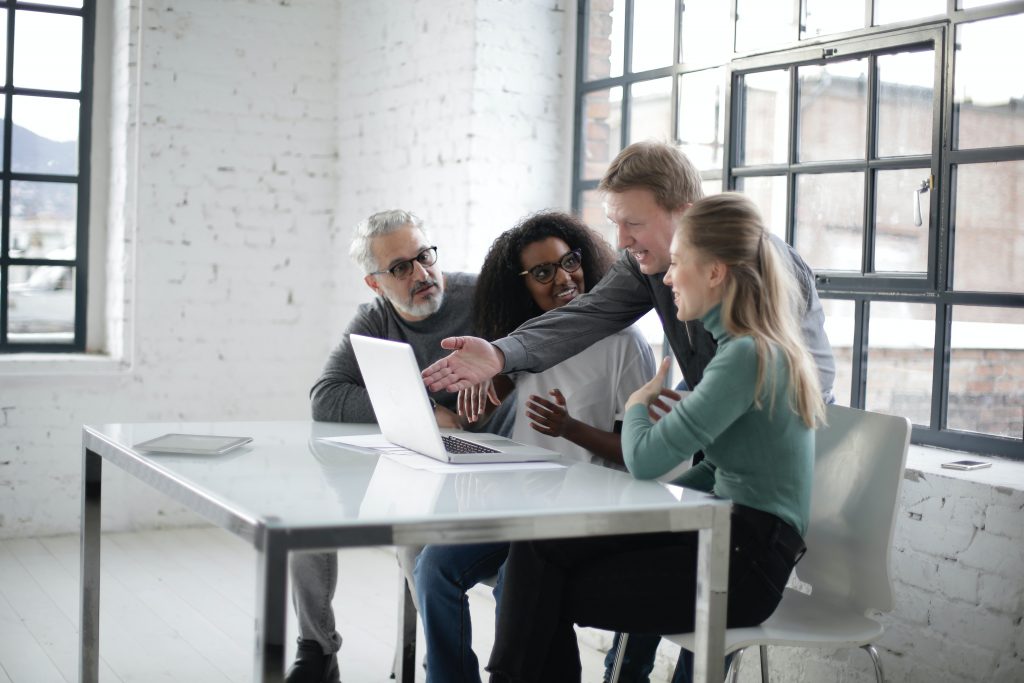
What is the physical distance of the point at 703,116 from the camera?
351cm

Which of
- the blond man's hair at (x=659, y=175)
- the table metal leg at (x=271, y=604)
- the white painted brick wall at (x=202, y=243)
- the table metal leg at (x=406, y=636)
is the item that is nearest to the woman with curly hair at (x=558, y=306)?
the blond man's hair at (x=659, y=175)

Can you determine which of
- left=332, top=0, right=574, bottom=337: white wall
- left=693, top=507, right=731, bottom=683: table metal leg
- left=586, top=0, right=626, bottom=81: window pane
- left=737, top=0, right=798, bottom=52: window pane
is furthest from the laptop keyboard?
left=586, top=0, right=626, bottom=81: window pane

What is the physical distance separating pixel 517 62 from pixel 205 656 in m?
2.23

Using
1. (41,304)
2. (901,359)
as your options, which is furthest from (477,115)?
(41,304)

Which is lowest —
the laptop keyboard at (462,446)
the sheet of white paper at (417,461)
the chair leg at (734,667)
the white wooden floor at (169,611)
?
the white wooden floor at (169,611)

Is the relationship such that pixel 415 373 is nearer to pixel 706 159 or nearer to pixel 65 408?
pixel 706 159

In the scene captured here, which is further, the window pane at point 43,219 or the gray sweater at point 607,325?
the window pane at point 43,219

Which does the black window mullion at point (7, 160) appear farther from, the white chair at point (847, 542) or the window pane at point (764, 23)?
the white chair at point (847, 542)

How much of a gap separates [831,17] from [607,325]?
1072mm

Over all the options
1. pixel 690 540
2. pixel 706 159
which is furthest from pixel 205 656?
pixel 706 159

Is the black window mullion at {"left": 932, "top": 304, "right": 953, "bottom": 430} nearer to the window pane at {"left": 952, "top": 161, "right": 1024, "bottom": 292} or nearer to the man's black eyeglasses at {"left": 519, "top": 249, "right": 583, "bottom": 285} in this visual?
the window pane at {"left": 952, "top": 161, "right": 1024, "bottom": 292}

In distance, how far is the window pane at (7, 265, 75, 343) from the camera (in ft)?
15.6

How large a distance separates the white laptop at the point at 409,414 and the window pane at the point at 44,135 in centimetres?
296

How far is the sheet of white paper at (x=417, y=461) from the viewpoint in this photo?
2.13 metres
